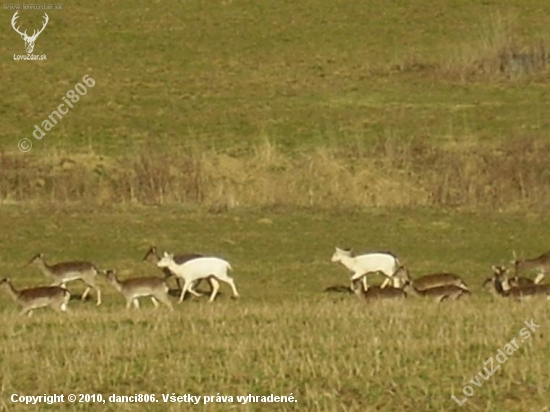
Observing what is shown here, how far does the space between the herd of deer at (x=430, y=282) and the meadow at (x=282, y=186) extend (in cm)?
54

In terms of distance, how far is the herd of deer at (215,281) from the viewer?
59.4 feet

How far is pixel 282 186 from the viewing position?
29203 millimetres

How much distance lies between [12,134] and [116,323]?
2212cm

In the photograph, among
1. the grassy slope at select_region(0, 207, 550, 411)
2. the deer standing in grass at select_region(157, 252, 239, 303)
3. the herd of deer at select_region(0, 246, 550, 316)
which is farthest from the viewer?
the deer standing in grass at select_region(157, 252, 239, 303)

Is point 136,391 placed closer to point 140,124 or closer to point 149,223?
point 149,223

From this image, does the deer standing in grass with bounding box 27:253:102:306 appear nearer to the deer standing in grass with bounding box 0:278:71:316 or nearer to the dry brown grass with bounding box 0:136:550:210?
the deer standing in grass with bounding box 0:278:71:316

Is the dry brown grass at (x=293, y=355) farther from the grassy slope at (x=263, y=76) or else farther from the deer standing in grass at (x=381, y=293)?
the grassy slope at (x=263, y=76)

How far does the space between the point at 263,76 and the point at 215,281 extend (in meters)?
24.8

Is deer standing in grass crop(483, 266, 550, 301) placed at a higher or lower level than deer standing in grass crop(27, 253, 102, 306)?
lower

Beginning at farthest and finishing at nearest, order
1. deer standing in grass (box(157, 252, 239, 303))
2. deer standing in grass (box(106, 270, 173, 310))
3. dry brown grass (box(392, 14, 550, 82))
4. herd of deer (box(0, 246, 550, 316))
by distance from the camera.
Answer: dry brown grass (box(392, 14, 550, 82))
deer standing in grass (box(157, 252, 239, 303))
deer standing in grass (box(106, 270, 173, 310))
herd of deer (box(0, 246, 550, 316))

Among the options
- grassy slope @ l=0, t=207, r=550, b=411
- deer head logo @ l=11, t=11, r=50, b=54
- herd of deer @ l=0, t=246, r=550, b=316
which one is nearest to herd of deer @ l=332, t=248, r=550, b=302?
herd of deer @ l=0, t=246, r=550, b=316

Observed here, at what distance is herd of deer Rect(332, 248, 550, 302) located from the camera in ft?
60.4

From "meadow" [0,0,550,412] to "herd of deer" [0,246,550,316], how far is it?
35 cm

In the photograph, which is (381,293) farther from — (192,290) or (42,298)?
(42,298)
